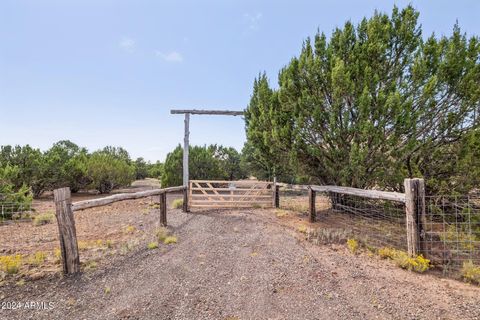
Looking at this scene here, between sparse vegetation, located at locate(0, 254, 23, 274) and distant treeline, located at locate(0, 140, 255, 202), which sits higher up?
distant treeline, located at locate(0, 140, 255, 202)

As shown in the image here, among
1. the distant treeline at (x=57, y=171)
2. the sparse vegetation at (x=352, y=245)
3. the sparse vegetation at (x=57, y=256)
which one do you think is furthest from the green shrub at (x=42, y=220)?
the sparse vegetation at (x=352, y=245)

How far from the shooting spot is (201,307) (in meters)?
3.03

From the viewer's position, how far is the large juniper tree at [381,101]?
6207 millimetres

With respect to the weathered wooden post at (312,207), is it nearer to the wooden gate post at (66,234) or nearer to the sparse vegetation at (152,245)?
the sparse vegetation at (152,245)

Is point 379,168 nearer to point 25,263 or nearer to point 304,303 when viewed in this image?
point 304,303

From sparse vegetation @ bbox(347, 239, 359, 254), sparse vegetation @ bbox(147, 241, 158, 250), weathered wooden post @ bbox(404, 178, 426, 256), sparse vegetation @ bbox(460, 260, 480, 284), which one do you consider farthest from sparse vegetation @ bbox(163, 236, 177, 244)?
sparse vegetation @ bbox(460, 260, 480, 284)

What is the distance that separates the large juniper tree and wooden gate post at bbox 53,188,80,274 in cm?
562

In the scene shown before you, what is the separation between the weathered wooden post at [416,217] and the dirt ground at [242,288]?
586 mm

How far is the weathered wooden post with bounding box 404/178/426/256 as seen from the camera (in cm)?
434

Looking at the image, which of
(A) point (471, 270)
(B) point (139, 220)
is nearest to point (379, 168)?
(A) point (471, 270)

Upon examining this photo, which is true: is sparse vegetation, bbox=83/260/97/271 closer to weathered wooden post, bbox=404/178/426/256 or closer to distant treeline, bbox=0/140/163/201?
weathered wooden post, bbox=404/178/426/256

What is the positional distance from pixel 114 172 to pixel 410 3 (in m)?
20.1

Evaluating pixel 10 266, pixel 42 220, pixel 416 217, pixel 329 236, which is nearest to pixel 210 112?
pixel 329 236

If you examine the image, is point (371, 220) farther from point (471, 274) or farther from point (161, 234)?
point (161, 234)
